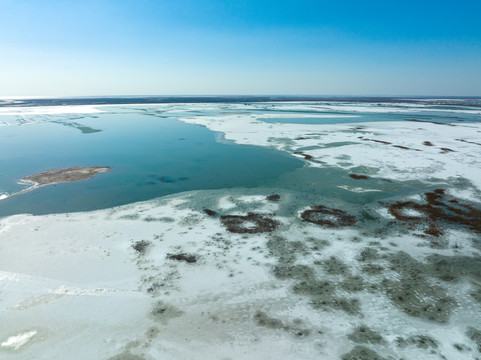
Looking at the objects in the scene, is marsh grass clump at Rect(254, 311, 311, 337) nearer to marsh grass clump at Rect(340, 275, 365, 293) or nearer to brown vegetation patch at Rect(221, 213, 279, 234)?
marsh grass clump at Rect(340, 275, 365, 293)

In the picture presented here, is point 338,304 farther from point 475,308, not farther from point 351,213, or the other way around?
point 351,213

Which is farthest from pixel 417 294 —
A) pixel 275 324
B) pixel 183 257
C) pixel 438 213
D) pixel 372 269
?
pixel 183 257

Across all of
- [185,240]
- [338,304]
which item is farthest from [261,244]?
[338,304]

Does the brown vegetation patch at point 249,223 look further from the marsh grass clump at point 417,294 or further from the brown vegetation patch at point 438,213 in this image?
the brown vegetation patch at point 438,213

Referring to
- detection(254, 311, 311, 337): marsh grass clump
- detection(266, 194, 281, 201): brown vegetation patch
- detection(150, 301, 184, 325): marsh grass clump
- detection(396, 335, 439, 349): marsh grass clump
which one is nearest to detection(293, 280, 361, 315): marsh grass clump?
detection(254, 311, 311, 337): marsh grass clump

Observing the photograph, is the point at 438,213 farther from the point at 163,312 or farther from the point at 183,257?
the point at 163,312

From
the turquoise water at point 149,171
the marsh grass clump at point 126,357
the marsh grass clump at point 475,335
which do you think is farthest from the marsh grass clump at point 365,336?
the turquoise water at point 149,171
